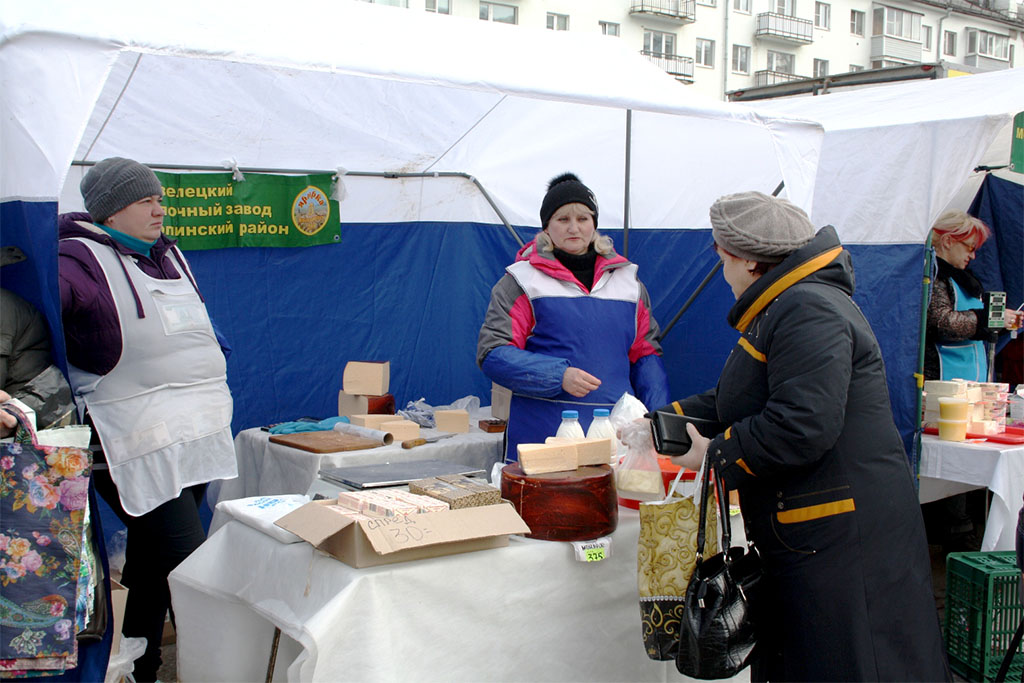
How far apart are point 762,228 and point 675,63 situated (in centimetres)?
2875

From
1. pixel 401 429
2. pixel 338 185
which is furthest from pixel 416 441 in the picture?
pixel 338 185

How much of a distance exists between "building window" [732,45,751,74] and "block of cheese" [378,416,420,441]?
1192 inches

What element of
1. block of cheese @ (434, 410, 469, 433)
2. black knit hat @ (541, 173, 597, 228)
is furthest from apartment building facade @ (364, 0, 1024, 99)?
black knit hat @ (541, 173, 597, 228)

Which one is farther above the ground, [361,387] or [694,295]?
[694,295]

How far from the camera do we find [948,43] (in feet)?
124

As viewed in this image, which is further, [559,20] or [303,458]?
[559,20]

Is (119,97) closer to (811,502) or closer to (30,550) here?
(30,550)

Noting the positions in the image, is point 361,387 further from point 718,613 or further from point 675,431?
point 718,613

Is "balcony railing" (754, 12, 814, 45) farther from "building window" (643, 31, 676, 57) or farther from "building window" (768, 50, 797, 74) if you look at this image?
"building window" (643, 31, 676, 57)

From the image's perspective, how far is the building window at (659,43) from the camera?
29438 mm

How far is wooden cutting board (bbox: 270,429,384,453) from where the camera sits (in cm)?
367

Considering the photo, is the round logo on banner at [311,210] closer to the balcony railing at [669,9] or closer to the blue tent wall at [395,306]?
the blue tent wall at [395,306]

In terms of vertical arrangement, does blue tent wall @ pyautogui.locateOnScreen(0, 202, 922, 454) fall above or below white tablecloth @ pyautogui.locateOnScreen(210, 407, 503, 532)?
above

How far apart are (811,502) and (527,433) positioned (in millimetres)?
1507
